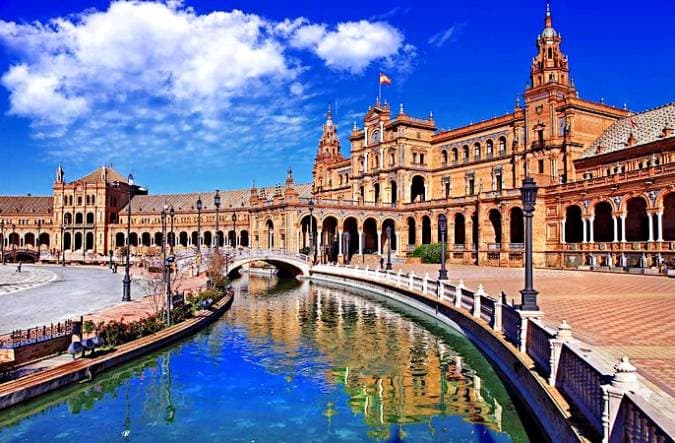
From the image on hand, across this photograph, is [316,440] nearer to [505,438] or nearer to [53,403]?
[505,438]

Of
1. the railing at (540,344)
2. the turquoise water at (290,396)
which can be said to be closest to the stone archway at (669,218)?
the turquoise water at (290,396)

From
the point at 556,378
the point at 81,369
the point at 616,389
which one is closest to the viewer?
the point at 616,389

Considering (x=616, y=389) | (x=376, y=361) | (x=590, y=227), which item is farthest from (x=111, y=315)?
(x=590, y=227)

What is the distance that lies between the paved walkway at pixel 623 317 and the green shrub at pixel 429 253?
27.0 meters

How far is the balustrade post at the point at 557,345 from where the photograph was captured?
29.8 feet

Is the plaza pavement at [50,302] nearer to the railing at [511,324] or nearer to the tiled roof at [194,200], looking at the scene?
the railing at [511,324]

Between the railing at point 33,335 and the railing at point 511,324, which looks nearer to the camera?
the railing at point 33,335

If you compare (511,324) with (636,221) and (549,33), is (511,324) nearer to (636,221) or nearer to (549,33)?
(636,221)

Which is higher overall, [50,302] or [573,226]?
[573,226]

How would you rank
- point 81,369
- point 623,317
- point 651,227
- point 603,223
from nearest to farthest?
point 81,369 < point 623,317 < point 651,227 < point 603,223

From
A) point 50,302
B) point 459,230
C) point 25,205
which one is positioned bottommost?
point 50,302

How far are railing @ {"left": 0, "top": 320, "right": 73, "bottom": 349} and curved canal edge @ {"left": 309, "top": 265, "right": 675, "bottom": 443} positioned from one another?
1151 cm

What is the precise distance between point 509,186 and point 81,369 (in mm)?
51240

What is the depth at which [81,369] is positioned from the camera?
1325cm
